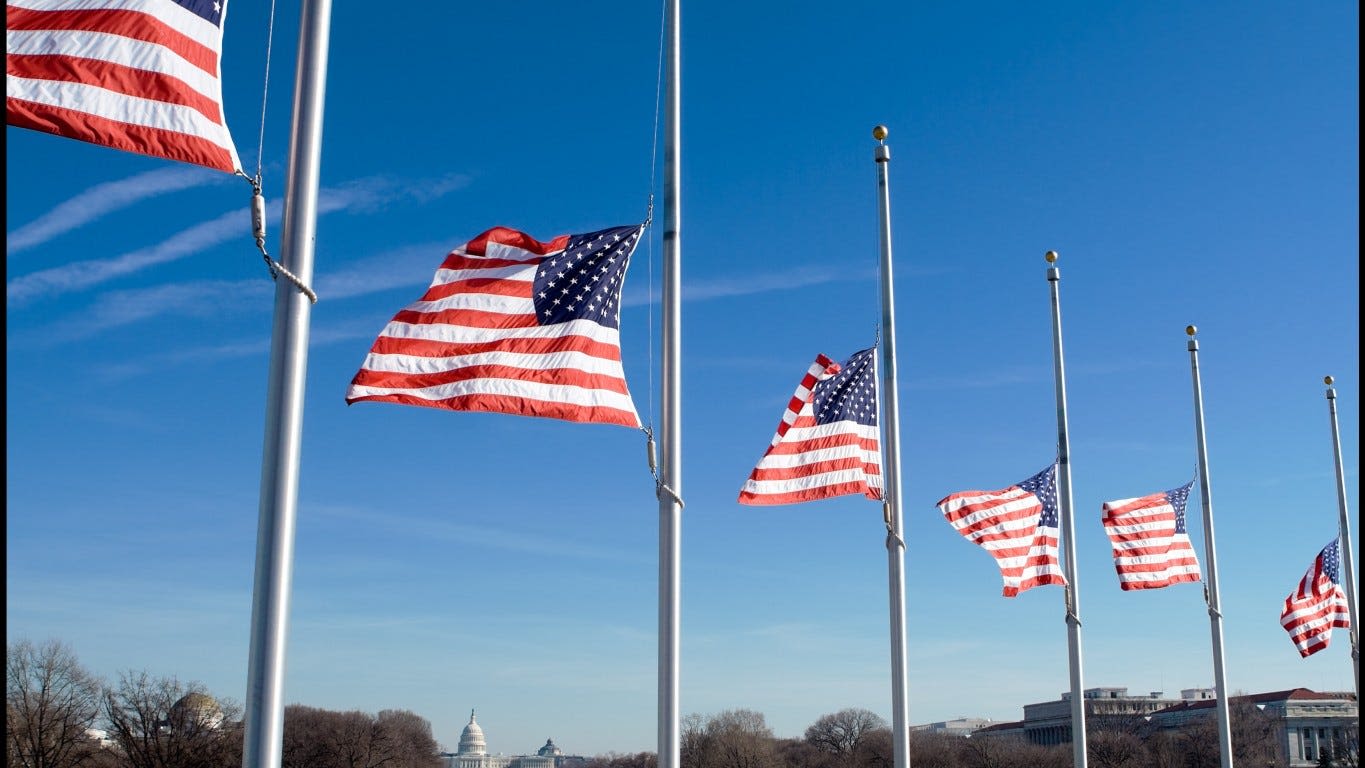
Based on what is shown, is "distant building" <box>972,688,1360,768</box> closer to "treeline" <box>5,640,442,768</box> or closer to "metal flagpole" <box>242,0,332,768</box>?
"treeline" <box>5,640,442,768</box>

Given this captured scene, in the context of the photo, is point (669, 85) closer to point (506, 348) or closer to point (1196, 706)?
point (506, 348)

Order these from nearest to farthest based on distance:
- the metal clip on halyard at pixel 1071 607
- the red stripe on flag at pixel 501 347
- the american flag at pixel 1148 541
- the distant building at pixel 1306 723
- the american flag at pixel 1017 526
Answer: the red stripe on flag at pixel 501 347
the american flag at pixel 1017 526
the metal clip on halyard at pixel 1071 607
the american flag at pixel 1148 541
the distant building at pixel 1306 723

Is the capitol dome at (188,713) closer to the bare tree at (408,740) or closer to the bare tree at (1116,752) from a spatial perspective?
the bare tree at (408,740)

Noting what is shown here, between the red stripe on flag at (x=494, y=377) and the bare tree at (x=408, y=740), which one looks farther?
the bare tree at (x=408, y=740)

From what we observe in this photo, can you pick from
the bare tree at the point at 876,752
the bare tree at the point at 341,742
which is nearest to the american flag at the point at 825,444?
the bare tree at the point at 341,742

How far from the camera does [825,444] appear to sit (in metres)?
22.8

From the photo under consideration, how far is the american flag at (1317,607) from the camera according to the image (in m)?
41.5

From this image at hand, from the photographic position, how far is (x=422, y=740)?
6284 inches

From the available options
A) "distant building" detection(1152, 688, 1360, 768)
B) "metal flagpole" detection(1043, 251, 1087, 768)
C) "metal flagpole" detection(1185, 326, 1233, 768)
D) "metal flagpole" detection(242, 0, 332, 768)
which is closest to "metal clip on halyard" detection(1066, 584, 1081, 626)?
"metal flagpole" detection(1043, 251, 1087, 768)

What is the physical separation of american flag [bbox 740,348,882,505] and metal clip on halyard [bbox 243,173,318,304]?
36.4 ft

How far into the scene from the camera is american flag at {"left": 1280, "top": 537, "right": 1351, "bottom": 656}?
41.5m

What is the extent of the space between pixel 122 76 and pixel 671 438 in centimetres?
821

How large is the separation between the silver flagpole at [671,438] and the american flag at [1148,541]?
19067 millimetres

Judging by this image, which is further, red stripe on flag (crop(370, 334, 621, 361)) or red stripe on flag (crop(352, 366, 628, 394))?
red stripe on flag (crop(370, 334, 621, 361))
